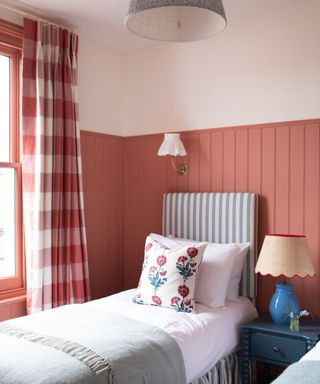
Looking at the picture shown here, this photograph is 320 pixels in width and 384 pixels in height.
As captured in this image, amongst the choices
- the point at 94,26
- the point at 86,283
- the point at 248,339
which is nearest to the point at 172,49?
the point at 94,26

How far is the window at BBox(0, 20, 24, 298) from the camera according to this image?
3000 millimetres

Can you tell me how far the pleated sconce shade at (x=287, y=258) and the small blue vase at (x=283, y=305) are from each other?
19cm

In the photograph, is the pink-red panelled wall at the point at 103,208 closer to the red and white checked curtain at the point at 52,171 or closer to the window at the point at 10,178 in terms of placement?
the red and white checked curtain at the point at 52,171

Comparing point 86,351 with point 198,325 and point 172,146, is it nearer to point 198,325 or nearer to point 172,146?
point 198,325

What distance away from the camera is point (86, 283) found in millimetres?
3229

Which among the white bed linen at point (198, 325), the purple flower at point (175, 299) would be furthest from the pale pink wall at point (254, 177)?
the purple flower at point (175, 299)

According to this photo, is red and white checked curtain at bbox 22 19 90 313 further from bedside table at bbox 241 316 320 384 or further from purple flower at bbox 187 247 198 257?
bedside table at bbox 241 316 320 384

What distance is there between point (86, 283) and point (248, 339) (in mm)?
1275

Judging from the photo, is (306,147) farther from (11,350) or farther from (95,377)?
(11,350)

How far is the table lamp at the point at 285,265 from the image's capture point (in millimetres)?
2607

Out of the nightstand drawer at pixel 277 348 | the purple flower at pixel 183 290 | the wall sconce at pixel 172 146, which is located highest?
the wall sconce at pixel 172 146

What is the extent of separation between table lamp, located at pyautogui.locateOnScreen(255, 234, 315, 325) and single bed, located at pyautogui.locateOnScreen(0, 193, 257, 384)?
0.90ft

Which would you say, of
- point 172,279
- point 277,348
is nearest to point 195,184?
point 172,279

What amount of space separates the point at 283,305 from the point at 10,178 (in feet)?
6.79
